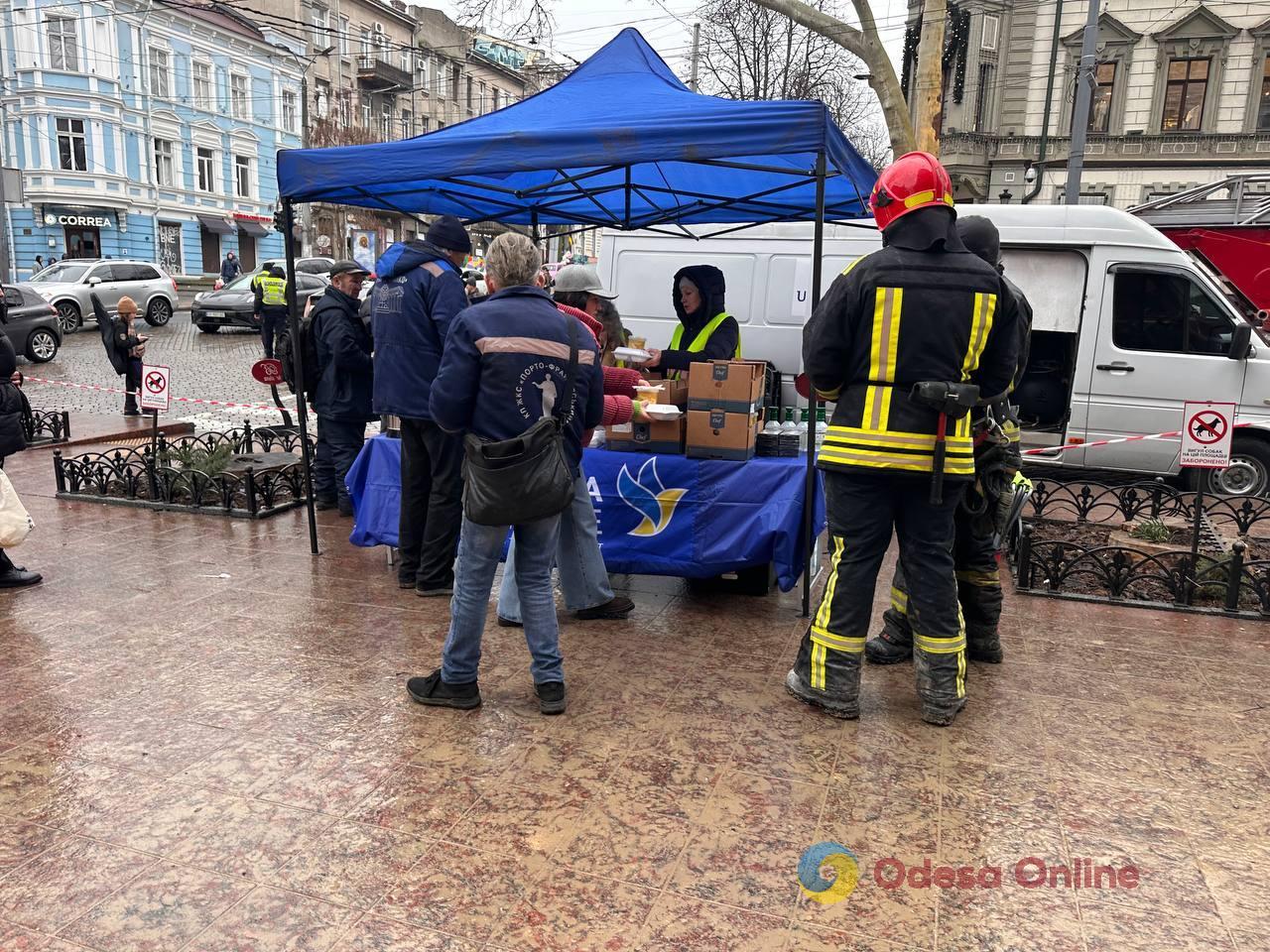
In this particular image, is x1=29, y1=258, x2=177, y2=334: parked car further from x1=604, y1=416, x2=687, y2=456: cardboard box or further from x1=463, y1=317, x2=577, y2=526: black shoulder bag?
x1=463, y1=317, x2=577, y2=526: black shoulder bag

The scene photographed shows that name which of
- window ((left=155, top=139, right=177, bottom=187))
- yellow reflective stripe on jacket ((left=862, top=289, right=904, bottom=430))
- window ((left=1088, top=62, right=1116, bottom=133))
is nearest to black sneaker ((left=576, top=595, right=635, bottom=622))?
yellow reflective stripe on jacket ((left=862, top=289, right=904, bottom=430))

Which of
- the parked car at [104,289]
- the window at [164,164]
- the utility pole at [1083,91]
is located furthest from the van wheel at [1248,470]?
the window at [164,164]

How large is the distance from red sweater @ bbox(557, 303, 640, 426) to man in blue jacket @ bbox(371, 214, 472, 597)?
0.79 m

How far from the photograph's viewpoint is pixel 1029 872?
2824mm

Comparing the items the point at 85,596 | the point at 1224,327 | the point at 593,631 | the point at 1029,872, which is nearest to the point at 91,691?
the point at 85,596

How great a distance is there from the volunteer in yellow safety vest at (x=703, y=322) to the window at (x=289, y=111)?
4187 cm

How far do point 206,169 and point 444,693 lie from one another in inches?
1620

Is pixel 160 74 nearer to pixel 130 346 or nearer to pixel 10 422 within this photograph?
pixel 130 346

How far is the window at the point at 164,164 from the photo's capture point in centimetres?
3641

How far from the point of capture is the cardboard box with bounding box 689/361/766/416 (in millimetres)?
4812

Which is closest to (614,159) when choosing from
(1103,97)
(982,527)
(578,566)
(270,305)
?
(578,566)

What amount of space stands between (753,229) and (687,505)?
179 inches

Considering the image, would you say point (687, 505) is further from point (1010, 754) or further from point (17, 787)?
point (17, 787)

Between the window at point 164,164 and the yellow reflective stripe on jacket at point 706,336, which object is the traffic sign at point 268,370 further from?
the window at point 164,164
